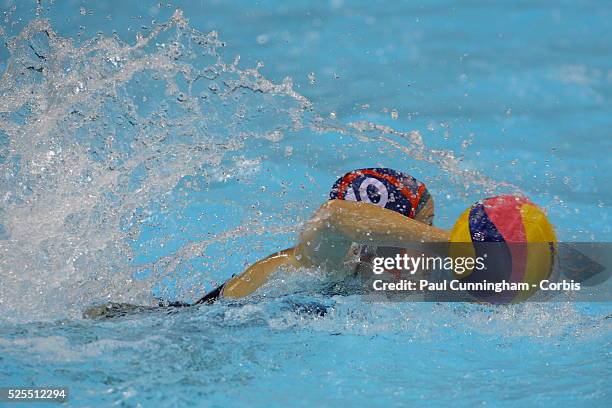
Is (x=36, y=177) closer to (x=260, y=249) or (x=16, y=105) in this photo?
(x=16, y=105)

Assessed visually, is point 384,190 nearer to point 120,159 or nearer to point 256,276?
point 256,276

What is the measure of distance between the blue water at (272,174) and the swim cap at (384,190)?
0.52m

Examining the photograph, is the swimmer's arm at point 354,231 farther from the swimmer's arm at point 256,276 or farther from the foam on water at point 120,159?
the foam on water at point 120,159

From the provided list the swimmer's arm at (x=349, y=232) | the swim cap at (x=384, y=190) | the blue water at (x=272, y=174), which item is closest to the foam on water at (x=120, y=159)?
the blue water at (x=272, y=174)

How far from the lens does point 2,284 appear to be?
3.96 m

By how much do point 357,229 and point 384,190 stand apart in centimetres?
65

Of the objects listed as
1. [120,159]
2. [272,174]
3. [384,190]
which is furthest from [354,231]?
[272,174]

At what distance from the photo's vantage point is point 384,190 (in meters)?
3.62

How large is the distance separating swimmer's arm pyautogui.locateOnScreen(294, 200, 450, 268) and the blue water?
273 millimetres

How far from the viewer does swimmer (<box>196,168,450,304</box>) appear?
3.02 metres

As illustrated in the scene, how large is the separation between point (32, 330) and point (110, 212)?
4.62ft

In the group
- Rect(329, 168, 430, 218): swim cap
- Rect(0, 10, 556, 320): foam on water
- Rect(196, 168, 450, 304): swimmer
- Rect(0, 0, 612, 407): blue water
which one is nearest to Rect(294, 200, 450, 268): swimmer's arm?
Rect(196, 168, 450, 304): swimmer

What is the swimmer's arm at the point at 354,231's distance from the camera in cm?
300

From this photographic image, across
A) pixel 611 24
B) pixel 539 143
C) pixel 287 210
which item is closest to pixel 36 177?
pixel 287 210
